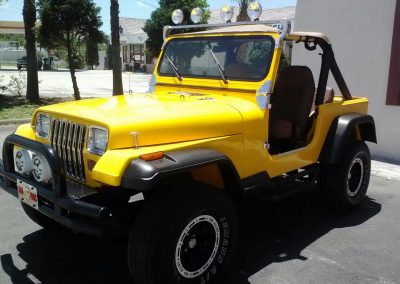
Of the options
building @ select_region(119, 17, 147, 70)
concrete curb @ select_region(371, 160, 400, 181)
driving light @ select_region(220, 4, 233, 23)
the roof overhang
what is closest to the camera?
the roof overhang

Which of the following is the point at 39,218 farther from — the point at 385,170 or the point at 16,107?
the point at 16,107

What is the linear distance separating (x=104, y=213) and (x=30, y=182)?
82cm

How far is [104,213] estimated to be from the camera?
2701mm

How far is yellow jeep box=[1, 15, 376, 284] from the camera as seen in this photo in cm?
282

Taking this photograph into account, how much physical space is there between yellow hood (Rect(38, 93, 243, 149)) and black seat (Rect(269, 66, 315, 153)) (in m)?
0.92

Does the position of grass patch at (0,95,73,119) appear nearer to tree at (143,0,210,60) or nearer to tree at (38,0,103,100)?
tree at (38,0,103,100)

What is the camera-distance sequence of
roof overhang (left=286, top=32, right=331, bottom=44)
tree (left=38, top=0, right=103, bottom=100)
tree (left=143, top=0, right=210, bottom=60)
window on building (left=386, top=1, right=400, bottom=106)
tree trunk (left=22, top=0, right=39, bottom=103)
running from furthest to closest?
tree (left=143, top=0, right=210, bottom=60) → tree (left=38, top=0, right=103, bottom=100) → tree trunk (left=22, top=0, right=39, bottom=103) → window on building (left=386, top=1, right=400, bottom=106) → roof overhang (left=286, top=32, right=331, bottom=44)

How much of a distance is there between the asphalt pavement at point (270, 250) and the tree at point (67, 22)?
28.8 feet

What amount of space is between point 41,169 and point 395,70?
598cm

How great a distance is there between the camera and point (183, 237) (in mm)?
2979

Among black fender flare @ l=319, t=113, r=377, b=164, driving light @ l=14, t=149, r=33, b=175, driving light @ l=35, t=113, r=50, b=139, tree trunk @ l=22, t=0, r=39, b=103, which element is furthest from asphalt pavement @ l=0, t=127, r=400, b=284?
tree trunk @ l=22, t=0, r=39, b=103

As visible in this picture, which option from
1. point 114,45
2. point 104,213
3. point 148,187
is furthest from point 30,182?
point 114,45

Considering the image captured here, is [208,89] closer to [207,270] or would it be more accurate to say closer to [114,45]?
[207,270]

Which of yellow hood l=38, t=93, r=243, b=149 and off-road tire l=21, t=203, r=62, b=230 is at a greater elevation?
yellow hood l=38, t=93, r=243, b=149
